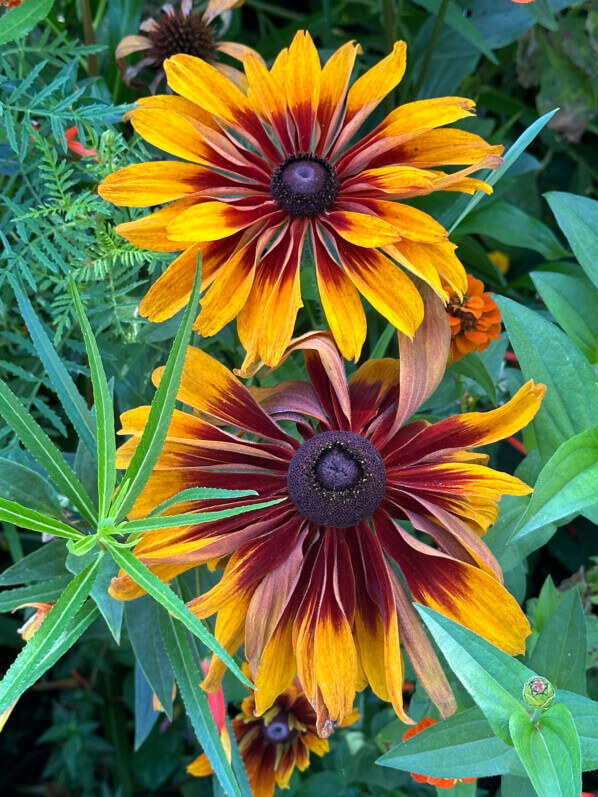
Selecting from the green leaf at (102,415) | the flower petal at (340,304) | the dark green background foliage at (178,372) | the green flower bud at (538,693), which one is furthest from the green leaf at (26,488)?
the green flower bud at (538,693)

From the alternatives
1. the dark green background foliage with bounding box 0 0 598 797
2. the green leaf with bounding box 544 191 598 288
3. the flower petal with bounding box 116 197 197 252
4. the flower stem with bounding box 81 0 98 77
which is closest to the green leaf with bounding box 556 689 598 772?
the dark green background foliage with bounding box 0 0 598 797

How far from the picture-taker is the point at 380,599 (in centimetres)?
65

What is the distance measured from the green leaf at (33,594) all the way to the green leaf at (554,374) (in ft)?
1.32

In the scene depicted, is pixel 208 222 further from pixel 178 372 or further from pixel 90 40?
pixel 90 40

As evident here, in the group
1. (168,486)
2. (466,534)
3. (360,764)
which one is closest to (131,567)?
(168,486)

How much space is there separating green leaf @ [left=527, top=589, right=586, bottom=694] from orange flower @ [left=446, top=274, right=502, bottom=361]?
0.24 metres

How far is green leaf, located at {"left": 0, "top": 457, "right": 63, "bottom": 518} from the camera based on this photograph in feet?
2.18

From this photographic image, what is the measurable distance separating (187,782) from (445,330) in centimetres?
Answer: 92

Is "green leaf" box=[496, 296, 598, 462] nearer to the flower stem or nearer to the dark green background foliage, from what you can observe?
the dark green background foliage

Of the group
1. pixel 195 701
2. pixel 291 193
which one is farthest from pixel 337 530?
pixel 291 193

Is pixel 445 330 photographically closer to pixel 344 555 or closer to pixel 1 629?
pixel 344 555

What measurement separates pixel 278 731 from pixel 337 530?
422mm

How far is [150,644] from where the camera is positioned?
0.77 meters

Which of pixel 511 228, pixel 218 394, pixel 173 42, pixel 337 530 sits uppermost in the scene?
pixel 173 42
